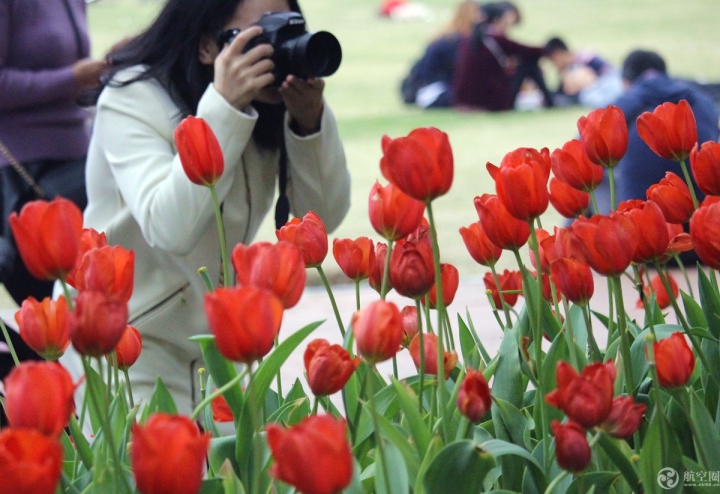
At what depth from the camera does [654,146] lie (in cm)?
104

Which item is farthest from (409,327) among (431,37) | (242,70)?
(431,37)

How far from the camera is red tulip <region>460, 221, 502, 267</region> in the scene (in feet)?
3.28

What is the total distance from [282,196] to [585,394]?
1.25m

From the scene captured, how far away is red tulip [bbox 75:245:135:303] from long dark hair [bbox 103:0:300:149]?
105cm

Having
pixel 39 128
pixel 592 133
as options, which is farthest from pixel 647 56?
pixel 592 133

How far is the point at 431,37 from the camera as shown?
17.1 metres

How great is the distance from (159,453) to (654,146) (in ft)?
2.17

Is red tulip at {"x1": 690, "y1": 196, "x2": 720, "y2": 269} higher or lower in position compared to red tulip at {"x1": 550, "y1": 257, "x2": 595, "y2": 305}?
higher

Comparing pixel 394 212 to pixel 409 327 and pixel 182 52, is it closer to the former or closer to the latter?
pixel 409 327

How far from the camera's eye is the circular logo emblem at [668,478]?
0.76 m

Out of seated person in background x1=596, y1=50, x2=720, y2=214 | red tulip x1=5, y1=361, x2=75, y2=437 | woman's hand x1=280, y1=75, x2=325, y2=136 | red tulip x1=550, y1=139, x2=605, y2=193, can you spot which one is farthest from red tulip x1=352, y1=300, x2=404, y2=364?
seated person in background x1=596, y1=50, x2=720, y2=214

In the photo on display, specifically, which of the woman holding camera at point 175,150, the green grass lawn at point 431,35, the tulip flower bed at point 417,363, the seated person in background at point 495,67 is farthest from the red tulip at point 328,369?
the seated person in background at point 495,67

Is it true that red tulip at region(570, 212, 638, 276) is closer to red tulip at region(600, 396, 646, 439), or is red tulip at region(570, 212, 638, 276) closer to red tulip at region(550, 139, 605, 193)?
red tulip at region(600, 396, 646, 439)

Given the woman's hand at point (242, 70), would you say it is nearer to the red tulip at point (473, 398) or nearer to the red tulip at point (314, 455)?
the red tulip at point (473, 398)
